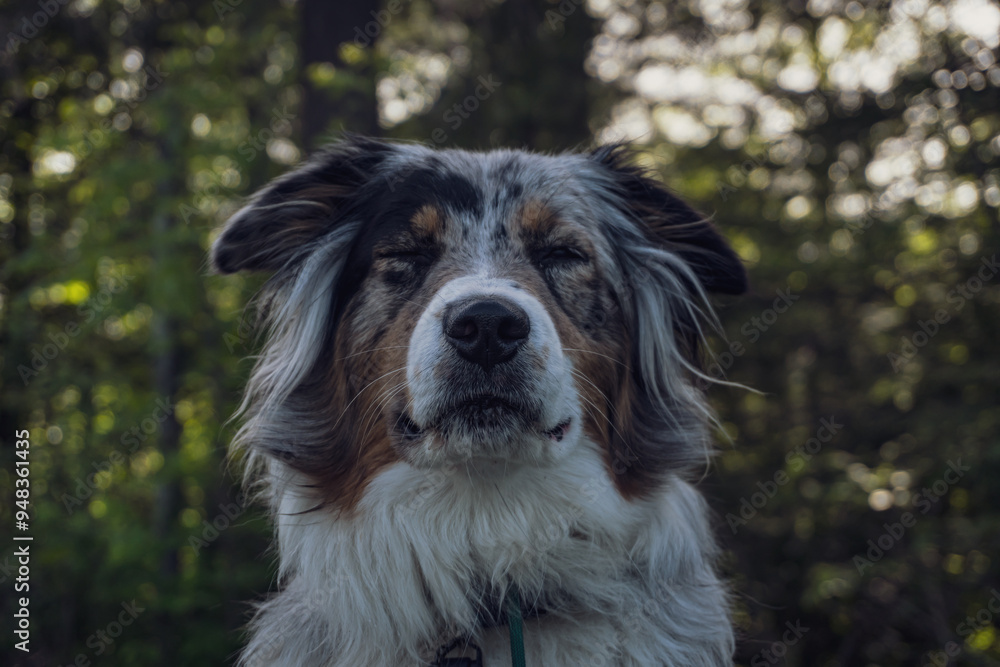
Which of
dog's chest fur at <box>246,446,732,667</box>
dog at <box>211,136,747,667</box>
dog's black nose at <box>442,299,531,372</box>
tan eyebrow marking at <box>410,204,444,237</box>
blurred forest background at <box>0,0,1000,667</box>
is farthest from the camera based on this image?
blurred forest background at <box>0,0,1000,667</box>

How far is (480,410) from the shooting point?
7.42 feet

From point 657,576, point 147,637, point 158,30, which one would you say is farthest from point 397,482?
point 158,30

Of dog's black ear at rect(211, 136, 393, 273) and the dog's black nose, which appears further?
dog's black ear at rect(211, 136, 393, 273)

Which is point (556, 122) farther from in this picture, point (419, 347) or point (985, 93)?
point (419, 347)

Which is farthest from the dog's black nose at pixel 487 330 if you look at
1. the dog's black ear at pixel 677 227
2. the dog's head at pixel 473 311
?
the dog's black ear at pixel 677 227

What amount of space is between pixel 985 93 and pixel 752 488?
11.4 feet

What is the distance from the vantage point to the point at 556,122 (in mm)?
6578

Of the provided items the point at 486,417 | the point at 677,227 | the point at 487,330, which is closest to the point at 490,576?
the point at 486,417

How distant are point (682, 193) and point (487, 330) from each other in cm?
312

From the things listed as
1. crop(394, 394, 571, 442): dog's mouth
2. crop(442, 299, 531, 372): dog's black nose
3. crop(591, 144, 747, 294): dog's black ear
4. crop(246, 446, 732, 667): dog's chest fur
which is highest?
crop(591, 144, 747, 294): dog's black ear

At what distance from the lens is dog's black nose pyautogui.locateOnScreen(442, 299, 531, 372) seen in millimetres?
2189

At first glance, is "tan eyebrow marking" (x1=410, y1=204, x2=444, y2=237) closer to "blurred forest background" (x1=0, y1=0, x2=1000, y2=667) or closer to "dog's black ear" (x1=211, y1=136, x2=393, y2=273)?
"dog's black ear" (x1=211, y1=136, x2=393, y2=273)

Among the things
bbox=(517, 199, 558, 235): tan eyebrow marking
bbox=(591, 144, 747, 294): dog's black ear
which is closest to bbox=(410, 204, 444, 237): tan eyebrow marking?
bbox=(517, 199, 558, 235): tan eyebrow marking

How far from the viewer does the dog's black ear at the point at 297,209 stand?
2875 millimetres
